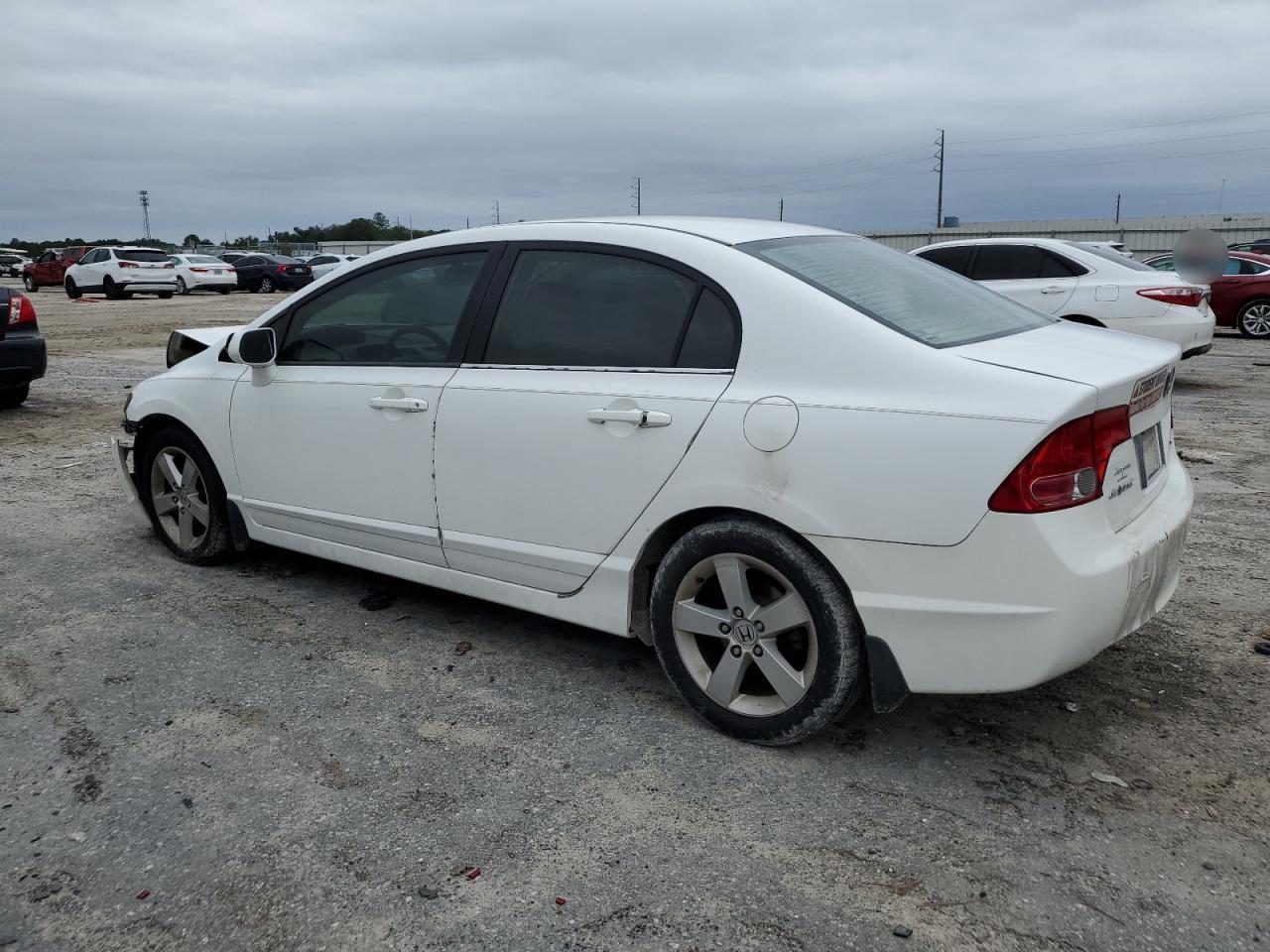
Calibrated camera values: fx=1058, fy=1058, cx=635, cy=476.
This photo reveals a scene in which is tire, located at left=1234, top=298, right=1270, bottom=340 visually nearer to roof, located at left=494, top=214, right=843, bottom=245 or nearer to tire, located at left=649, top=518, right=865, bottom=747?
roof, located at left=494, top=214, right=843, bottom=245

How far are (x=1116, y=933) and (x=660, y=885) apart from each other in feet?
3.38

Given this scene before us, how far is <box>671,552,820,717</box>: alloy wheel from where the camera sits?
3.09m

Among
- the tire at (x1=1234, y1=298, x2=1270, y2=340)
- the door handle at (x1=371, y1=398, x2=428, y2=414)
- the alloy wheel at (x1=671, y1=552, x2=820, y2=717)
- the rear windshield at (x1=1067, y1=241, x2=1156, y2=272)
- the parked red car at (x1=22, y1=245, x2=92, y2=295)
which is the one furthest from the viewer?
the parked red car at (x1=22, y1=245, x2=92, y2=295)

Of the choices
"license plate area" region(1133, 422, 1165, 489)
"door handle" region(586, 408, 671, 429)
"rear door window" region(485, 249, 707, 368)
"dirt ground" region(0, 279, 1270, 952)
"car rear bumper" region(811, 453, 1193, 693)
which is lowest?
"dirt ground" region(0, 279, 1270, 952)

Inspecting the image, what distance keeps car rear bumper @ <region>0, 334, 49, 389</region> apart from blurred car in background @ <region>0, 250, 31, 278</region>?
5029 centimetres

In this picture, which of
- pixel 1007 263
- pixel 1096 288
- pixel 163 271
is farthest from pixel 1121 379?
pixel 163 271

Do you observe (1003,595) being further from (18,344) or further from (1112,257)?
(1112,257)

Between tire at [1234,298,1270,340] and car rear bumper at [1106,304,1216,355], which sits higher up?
car rear bumper at [1106,304,1216,355]

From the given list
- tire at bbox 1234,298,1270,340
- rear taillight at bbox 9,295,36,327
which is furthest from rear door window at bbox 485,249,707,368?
tire at bbox 1234,298,1270,340

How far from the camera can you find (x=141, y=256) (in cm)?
2955

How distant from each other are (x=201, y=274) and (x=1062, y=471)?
3252 centimetres

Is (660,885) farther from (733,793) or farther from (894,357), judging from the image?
(894,357)

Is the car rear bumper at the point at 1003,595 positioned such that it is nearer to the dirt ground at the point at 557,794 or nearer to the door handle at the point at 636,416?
the dirt ground at the point at 557,794

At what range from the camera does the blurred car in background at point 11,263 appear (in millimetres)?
52500
